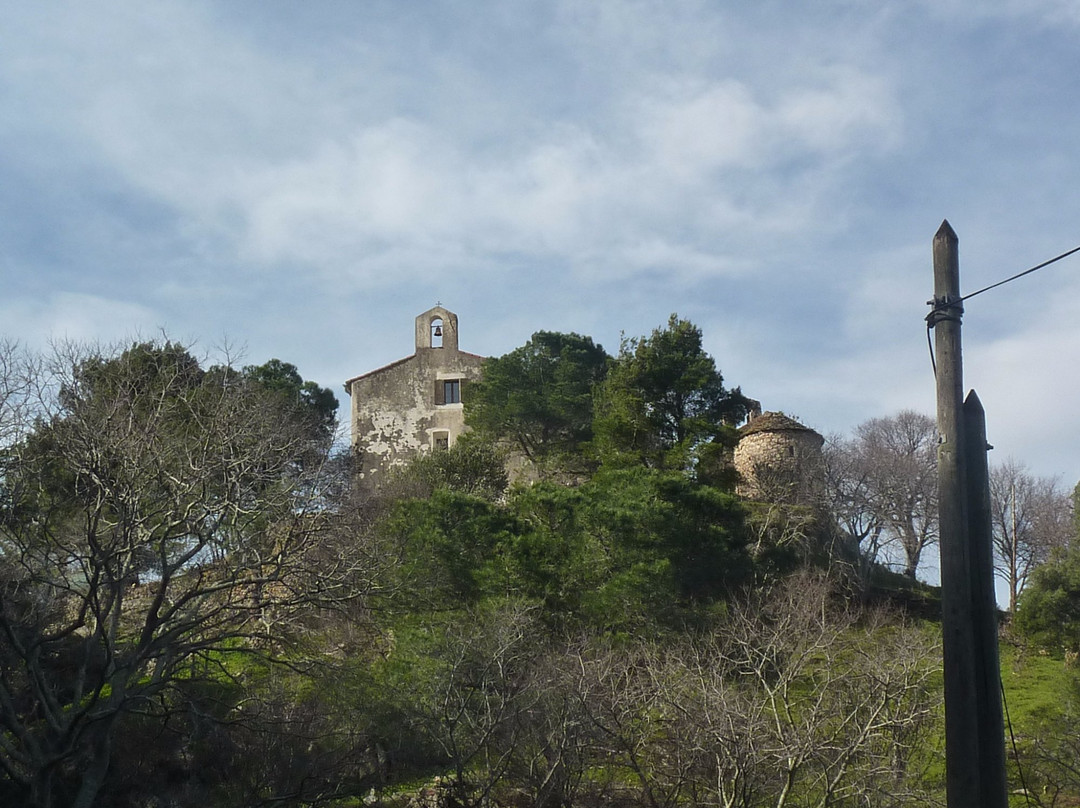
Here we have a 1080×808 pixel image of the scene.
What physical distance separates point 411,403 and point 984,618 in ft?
123

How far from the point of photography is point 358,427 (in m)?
41.9

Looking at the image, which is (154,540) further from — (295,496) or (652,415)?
(652,415)

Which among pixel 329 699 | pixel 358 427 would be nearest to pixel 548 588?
pixel 329 699

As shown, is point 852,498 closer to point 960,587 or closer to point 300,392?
point 300,392

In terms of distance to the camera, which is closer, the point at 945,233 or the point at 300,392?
the point at 945,233

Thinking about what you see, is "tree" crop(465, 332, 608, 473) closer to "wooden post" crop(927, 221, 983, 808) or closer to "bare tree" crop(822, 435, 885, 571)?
"bare tree" crop(822, 435, 885, 571)

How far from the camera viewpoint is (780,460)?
115ft

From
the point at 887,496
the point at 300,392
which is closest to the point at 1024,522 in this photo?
the point at 887,496

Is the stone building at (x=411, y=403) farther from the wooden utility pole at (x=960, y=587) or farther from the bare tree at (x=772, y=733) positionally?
the wooden utility pole at (x=960, y=587)

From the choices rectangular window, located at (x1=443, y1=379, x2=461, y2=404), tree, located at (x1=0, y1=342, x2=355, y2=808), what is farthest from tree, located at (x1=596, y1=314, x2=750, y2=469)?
tree, located at (x1=0, y1=342, x2=355, y2=808)

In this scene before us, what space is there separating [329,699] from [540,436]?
63.6 ft

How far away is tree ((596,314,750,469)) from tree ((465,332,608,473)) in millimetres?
1959

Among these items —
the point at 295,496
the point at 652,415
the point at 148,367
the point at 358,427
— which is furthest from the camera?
the point at 358,427

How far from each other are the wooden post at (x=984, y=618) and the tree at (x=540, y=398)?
3077 cm
